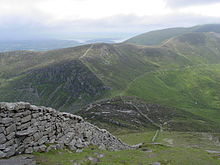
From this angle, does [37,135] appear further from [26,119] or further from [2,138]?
[2,138]

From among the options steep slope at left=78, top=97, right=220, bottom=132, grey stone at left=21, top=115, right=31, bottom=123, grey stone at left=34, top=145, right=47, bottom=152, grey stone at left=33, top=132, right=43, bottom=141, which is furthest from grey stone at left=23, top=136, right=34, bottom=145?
steep slope at left=78, top=97, right=220, bottom=132

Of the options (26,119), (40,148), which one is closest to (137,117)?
(40,148)

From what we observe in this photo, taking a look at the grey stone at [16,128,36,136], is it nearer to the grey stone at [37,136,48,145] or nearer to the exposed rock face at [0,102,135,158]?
the exposed rock face at [0,102,135,158]

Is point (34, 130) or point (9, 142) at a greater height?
point (34, 130)

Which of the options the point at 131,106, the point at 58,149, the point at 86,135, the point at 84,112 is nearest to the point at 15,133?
the point at 58,149

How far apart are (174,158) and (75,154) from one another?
45.9 ft

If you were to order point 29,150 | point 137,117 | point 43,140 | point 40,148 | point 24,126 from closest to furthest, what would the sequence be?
point 29,150
point 24,126
point 40,148
point 43,140
point 137,117

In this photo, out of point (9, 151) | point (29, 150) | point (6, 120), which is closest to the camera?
point (6, 120)

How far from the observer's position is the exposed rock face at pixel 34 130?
18.9 m

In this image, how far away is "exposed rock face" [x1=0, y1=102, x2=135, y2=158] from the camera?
18891 millimetres

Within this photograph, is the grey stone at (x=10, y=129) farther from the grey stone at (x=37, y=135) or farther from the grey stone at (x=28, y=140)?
the grey stone at (x=37, y=135)

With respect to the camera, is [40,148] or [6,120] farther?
[40,148]

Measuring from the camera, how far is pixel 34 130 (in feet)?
69.9

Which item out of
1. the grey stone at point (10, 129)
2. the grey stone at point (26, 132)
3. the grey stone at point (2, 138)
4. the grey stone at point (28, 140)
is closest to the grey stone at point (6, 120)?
the grey stone at point (10, 129)
